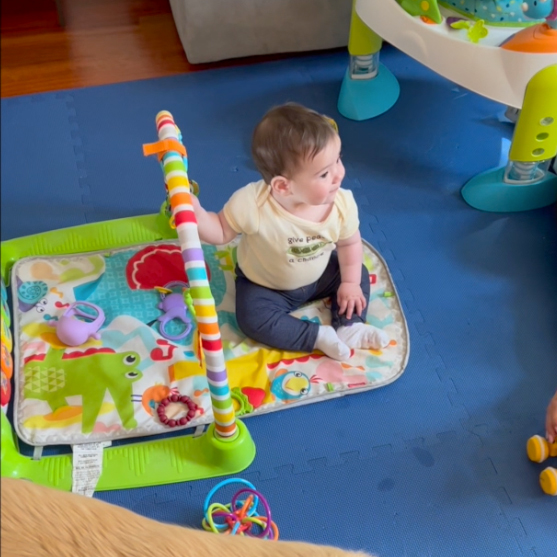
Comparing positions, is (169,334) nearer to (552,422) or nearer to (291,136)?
(291,136)

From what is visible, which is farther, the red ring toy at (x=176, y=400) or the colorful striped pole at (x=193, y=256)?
the red ring toy at (x=176, y=400)

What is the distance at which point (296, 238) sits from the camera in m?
1.09

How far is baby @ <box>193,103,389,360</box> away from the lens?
0.99m

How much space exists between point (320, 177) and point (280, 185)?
0.07 m

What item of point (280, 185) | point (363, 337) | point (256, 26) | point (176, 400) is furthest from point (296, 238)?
point (256, 26)

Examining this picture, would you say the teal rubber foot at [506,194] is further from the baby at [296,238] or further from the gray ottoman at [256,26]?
the gray ottoman at [256,26]

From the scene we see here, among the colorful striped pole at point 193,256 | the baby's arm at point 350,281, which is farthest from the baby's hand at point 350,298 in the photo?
the colorful striped pole at point 193,256

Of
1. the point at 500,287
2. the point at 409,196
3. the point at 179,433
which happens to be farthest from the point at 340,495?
the point at 409,196

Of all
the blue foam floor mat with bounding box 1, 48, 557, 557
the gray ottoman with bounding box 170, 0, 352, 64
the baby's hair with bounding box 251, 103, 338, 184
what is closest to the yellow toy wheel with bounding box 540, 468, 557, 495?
the blue foam floor mat with bounding box 1, 48, 557, 557

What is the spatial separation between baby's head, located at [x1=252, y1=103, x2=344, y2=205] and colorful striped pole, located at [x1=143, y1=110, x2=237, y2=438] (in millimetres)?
153

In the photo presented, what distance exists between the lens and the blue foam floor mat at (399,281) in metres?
0.98

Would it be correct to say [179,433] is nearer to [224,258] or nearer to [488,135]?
[224,258]

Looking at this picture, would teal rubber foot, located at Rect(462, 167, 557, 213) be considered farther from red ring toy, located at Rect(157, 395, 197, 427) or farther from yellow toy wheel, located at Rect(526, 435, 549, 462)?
red ring toy, located at Rect(157, 395, 197, 427)

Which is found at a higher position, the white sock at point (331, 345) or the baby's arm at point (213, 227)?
the baby's arm at point (213, 227)
